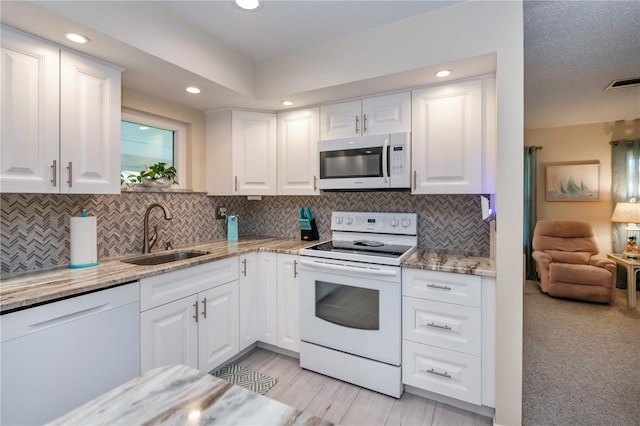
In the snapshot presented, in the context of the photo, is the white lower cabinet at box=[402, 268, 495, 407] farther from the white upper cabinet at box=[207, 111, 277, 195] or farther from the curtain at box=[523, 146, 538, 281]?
the curtain at box=[523, 146, 538, 281]

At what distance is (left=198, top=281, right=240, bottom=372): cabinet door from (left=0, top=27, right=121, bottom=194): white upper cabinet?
0.95 metres

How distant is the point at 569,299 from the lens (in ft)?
13.2

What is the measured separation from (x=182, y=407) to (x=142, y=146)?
2.38 metres

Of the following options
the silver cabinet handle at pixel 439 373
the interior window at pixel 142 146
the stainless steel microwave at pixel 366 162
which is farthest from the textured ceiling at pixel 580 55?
the interior window at pixel 142 146

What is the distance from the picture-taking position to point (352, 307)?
2.13m

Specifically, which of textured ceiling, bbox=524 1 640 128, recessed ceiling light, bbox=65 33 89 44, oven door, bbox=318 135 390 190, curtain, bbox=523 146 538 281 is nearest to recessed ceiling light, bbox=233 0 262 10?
recessed ceiling light, bbox=65 33 89 44

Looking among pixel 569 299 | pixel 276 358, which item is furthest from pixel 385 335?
pixel 569 299

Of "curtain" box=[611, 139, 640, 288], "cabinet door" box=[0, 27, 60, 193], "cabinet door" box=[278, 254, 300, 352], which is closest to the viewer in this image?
"cabinet door" box=[0, 27, 60, 193]

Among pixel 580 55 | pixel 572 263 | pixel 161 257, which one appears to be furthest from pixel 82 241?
pixel 572 263

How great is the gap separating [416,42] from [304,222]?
170 centimetres

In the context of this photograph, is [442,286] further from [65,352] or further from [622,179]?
[622,179]

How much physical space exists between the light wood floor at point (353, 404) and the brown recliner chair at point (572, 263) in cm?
313

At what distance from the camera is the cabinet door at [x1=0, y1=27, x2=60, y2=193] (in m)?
1.42

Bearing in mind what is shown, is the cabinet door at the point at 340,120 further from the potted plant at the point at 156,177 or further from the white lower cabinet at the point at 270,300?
the potted plant at the point at 156,177
